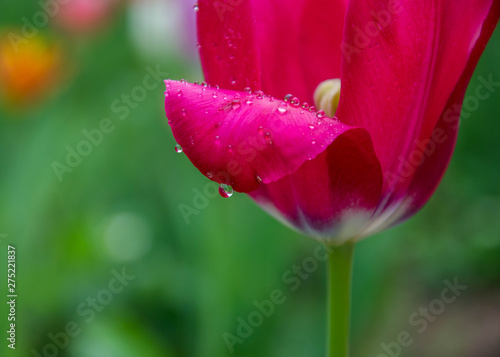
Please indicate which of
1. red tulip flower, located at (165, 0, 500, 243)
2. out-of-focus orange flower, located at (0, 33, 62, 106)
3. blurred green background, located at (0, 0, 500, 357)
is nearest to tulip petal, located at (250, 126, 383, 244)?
red tulip flower, located at (165, 0, 500, 243)

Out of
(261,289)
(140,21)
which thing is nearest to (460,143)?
(261,289)

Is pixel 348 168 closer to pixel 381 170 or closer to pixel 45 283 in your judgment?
pixel 381 170

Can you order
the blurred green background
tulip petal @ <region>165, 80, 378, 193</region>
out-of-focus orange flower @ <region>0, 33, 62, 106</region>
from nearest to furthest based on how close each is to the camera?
tulip petal @ <region>165, 80, 378, 193</region>, the blurred green background, out-of-focus orange flower @ <region>0, 33, 62, 106</region>

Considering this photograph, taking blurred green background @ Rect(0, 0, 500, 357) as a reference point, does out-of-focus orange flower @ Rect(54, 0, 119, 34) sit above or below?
above

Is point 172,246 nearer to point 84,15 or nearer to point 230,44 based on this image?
point 84,15

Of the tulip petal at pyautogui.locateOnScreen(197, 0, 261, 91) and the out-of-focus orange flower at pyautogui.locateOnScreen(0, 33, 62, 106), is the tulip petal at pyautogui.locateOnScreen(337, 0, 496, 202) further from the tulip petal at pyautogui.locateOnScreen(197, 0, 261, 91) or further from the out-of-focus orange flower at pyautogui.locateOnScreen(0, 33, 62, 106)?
the out-of-focus orange flower at pyautogui.locateOnScreen(0, 33, 62, 106)

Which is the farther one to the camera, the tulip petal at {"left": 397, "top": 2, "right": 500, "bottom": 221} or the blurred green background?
the blurred green background

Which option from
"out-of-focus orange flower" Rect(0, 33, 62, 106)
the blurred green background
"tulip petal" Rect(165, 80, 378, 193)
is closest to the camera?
"tulip petal" Rect(165, 80, 378, 193)
